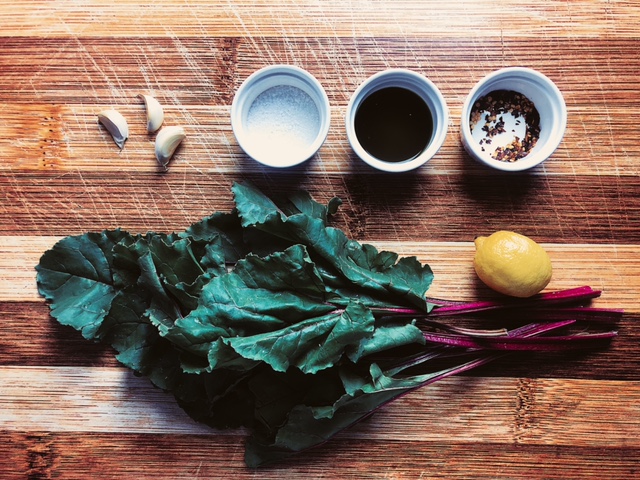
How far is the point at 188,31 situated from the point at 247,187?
389 mm

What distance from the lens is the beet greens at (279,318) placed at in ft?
3.28

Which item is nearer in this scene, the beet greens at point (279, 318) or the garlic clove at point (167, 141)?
the beet greens at point (279, 318)

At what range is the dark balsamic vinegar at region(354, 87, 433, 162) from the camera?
3.81 feet

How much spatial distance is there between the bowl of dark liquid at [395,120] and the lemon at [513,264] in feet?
0.78

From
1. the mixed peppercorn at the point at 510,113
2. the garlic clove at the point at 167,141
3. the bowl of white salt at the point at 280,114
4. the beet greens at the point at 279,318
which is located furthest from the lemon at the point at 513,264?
the garlic clove at the point at 167,141

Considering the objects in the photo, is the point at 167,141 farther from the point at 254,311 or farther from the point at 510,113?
the point at 510,113

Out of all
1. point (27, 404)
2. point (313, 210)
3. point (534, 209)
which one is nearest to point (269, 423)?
point (313, 210)

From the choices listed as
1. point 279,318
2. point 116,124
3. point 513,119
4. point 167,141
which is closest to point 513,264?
point 513,119

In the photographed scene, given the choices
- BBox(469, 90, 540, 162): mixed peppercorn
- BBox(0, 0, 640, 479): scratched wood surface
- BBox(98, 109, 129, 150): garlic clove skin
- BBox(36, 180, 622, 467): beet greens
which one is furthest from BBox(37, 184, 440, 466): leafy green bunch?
BBox(469, 90, 540, 162): mixed peppercorn

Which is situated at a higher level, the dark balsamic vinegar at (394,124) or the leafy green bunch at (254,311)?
the dark balsamic vinegar at (394,124)

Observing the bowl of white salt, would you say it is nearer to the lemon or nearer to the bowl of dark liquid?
the bowl of dark liquid

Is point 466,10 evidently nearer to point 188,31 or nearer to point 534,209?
point 534,209

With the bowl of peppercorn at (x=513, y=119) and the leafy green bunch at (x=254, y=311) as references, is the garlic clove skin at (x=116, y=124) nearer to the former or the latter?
the leafy green bunch at (x=254, y=311)

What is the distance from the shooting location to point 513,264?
1093 millimetres
